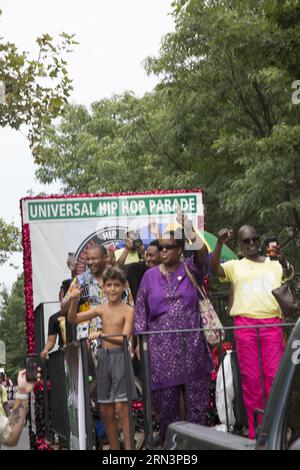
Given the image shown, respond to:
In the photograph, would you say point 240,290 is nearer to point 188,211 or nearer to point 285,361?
point 188,211

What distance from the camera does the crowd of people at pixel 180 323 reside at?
7.58m

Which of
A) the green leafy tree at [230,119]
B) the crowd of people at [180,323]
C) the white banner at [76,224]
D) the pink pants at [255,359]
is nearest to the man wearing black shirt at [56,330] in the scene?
the white banner at [76,224]

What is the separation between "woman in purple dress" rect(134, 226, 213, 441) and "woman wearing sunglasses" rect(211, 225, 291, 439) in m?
0.27

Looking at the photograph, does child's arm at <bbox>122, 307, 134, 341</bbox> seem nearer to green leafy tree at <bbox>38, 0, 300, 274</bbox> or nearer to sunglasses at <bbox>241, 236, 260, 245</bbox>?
sunglasses at <bbox>241, 236, 260, 245</bbox>

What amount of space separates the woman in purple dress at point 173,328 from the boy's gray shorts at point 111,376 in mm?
238

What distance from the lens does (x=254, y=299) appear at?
8.29 m

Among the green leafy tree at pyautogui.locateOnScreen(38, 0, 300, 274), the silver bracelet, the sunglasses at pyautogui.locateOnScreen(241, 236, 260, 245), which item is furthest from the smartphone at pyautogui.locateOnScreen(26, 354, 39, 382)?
the green leafy tree at pyautogui.locateOnScreen(38, 0, 300, 274)

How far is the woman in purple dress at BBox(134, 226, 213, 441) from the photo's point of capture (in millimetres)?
7617

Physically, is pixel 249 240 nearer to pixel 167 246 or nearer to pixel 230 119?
pixel 167 246

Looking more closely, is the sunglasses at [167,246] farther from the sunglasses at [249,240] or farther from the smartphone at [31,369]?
the smartphone at [31,369]

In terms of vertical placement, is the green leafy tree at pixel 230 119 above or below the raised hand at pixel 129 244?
above

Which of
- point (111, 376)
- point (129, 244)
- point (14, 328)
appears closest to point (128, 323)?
point (111, 376)

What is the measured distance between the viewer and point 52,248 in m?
11.9

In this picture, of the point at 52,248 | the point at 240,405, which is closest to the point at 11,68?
the point at 52,248
